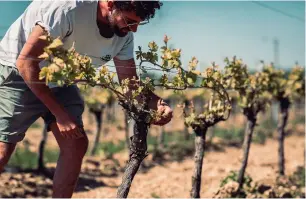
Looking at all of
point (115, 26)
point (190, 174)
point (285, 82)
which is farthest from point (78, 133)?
point (285, 82)

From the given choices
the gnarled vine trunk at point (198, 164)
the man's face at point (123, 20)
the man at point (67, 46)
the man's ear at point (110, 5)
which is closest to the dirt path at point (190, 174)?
the gnarled vine trunk at point (198, 164)

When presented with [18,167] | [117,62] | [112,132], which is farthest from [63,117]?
[112,132]

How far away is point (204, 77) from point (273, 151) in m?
7.77

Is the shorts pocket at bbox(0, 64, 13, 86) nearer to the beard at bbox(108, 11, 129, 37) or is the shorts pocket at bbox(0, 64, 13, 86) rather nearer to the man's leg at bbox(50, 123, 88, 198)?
the man's leg at bbox(50, 123, 88, 198)

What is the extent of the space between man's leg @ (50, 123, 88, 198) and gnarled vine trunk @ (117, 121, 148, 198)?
349mm

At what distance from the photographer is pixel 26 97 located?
3.32m

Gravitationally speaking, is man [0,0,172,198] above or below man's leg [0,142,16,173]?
above

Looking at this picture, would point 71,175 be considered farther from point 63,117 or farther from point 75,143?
point 63,117

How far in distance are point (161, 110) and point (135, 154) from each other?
12.3 inches

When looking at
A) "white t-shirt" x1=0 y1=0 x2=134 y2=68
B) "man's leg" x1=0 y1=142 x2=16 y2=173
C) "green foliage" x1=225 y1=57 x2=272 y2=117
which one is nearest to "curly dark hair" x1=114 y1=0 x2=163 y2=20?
"white t-shirt" x1=0 y1=0 x2=134 y2=68

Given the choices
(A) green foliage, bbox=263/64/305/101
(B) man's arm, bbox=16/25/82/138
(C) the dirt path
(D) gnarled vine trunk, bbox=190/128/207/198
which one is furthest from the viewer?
(A) green foliage, bbox=263/64/305/101

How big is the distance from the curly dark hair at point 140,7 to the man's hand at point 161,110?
61cm

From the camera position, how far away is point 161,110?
328cm

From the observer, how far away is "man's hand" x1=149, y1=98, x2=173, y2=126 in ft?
10.8
